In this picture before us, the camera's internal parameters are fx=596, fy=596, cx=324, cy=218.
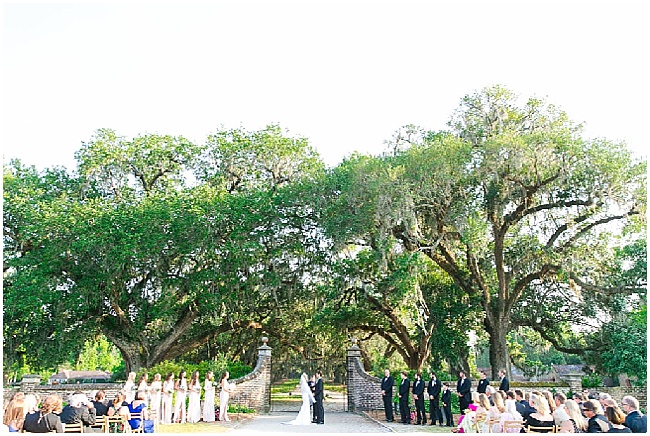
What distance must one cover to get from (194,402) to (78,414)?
6.77 m

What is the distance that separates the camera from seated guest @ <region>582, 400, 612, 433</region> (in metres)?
7.09

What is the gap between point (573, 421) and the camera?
774cm

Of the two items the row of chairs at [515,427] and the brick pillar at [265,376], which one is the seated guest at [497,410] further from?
the brick pillar at [265,376]

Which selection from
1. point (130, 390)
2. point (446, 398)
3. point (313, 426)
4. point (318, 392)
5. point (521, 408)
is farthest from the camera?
point (318, 392)

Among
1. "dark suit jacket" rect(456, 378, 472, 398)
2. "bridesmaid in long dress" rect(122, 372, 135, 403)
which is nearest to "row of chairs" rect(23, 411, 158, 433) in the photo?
"bridesmaid in long dress" rect(122, 372, 135, 403)

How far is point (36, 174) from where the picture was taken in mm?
24125

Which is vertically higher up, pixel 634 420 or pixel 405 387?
pixel 405 387

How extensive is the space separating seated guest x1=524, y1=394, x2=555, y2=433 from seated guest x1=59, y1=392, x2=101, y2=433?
655cm

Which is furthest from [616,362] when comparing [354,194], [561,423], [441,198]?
[561,423]

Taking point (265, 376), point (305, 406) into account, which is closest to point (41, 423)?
point (305, 406)

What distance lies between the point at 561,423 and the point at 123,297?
18.5 metres

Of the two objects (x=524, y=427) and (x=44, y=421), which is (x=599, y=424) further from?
(x=44, y=421)

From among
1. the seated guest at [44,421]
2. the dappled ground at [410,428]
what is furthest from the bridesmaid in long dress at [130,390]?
the dappled ground at [410,428]

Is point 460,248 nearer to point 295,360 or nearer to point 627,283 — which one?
point 627,283
